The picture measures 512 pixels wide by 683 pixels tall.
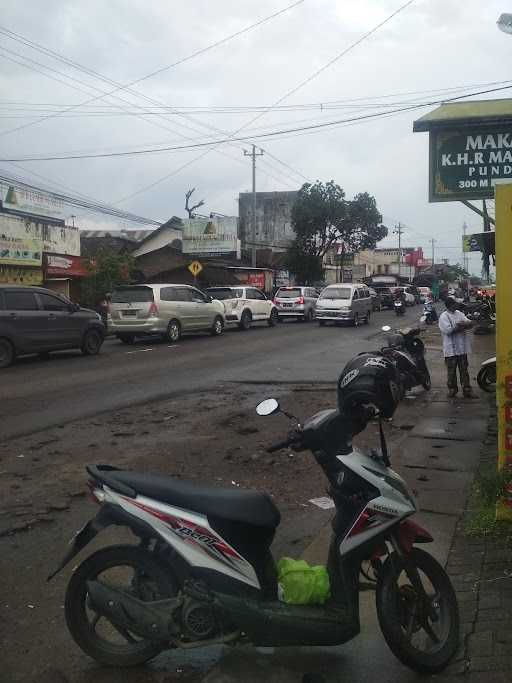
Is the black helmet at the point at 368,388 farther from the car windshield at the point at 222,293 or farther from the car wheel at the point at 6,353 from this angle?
the car windshield at the point at 222,293

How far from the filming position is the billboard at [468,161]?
409 inches

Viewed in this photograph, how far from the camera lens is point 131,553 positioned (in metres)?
3.06

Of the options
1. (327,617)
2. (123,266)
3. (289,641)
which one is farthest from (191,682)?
(123,266)

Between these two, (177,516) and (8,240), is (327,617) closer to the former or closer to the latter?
(177,516)

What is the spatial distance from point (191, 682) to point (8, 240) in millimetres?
26134

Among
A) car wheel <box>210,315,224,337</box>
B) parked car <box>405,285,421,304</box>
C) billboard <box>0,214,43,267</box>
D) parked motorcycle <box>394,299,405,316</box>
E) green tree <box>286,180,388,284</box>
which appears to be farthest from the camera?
parked car <box>405,285,421,304</box>

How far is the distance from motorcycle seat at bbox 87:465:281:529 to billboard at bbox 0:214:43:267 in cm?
2532

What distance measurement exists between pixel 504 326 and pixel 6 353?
40.4ft

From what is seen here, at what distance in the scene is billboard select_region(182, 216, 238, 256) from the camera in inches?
1845

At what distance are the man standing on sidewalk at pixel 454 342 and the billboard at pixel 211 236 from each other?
3693cm

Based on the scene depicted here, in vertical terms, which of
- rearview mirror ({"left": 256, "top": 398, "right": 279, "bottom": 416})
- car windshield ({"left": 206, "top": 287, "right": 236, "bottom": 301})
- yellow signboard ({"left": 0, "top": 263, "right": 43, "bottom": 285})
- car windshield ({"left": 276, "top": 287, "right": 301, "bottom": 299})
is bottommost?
car windshield ({"left": 276, "top": 287, "right": 301, "bottom": 299})

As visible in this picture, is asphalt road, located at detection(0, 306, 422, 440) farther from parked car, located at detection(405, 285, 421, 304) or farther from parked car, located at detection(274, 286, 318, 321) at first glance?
parked car, located at detection(405, 285, 421, 304)

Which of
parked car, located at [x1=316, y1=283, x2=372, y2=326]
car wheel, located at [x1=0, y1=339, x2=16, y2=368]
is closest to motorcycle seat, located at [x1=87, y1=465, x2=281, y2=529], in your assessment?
car wheel, located at [x1=0, y1=339, x2=16, y2=368]

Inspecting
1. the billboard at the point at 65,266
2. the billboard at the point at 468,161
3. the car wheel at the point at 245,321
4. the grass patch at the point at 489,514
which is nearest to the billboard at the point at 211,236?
the billboard at the point at 65,266
